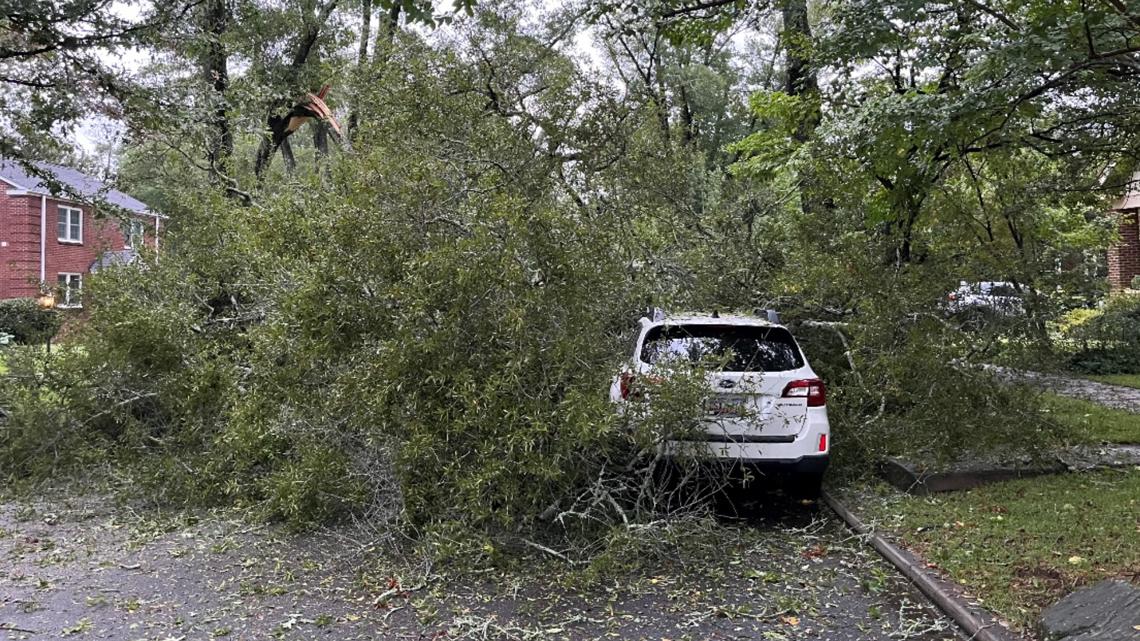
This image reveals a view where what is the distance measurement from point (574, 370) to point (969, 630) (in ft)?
8.52

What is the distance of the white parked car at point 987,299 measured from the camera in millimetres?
8195

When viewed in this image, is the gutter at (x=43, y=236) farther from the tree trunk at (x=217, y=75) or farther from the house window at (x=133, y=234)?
the house window at (x=133, y=234)

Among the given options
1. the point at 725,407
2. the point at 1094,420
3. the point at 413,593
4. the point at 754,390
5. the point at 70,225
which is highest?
the point at 70,225

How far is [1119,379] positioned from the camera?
13773 mm

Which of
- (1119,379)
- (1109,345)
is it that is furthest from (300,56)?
(1109,345)

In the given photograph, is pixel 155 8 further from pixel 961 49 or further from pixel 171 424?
pixel 961 49

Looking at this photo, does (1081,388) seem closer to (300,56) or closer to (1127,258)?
(300,56)

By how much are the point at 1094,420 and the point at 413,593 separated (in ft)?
28.2

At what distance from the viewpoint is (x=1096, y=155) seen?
30.6ft

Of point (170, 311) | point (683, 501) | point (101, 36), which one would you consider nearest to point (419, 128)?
point (170, 311)

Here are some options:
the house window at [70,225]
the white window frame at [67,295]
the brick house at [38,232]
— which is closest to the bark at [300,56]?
the white window frame at [67,295]

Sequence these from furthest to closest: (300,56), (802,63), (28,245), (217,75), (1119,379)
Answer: (28,245), (300,56), (1119,379), (217,75), (802,63)

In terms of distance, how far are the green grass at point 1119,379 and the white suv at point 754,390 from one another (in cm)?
945

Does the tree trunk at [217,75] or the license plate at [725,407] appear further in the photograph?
the tree trunk at [217,75]
